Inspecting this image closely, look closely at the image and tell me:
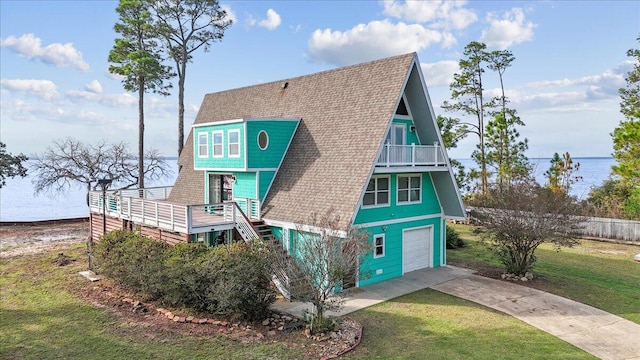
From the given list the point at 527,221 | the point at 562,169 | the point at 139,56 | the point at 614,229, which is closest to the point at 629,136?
the point at 614,229

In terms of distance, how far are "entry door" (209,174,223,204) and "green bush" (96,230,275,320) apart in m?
5.43

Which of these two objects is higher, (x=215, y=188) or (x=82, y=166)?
(x=82, y=166)

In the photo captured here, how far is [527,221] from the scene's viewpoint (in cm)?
1488

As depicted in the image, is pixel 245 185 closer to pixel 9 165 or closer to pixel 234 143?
pixel 234 143

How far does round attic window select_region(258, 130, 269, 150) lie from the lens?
16.9 meters

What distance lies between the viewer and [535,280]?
1566cm

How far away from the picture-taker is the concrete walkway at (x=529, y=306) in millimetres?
10320

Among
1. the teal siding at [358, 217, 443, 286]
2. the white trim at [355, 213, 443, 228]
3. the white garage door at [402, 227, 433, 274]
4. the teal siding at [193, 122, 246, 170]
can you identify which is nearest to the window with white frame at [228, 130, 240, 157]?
the teal siding at [193, 122, 246, 170]

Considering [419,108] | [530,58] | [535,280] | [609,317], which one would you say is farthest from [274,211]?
[530,58]

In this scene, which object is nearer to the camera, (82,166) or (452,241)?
(452,241)

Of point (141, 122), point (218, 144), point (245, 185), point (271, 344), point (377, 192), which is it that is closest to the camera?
point (271, 344)

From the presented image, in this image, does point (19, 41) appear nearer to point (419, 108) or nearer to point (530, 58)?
point (419, 108)

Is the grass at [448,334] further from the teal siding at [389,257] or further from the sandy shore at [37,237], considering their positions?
the sandy shore at [37,237]

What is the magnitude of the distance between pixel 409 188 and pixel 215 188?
9196mm
